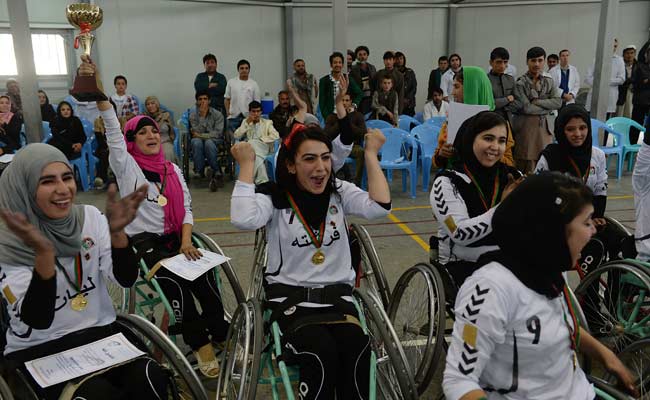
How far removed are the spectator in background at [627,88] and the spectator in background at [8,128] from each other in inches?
344

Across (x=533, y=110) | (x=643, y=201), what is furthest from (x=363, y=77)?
(x=643, y=201)

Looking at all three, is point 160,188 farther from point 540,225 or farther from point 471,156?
point 540,225

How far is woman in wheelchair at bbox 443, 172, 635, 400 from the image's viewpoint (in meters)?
1.30

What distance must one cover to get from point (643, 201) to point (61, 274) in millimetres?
2507

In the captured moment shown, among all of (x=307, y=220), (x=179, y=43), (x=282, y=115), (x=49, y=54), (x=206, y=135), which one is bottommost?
(x=206, y=135)

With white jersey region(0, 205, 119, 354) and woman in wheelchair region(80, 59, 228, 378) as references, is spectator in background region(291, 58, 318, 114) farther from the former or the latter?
white jersey region(0, 205, 119, 354)

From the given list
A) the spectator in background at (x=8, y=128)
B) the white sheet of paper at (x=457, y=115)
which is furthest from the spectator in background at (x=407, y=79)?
the white sheet of paper at (x=457, y=115)

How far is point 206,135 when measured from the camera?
22.7ft

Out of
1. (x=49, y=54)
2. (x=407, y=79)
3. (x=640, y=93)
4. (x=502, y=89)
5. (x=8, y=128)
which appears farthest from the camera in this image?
(x=407, y=79)

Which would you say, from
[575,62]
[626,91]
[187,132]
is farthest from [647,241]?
[575,62]

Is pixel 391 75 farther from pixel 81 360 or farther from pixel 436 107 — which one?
pixel 81 360

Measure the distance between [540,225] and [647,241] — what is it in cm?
153

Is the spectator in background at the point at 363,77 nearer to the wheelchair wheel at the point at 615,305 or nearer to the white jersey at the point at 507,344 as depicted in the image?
the wheelchair wheel at the point at 615,305

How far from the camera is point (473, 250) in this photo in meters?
2.41
